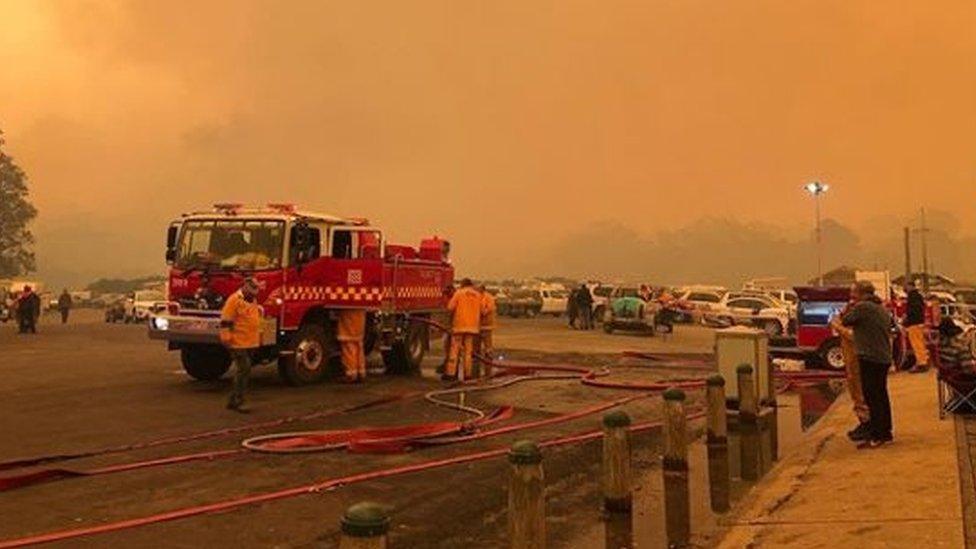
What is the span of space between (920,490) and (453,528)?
3.58m

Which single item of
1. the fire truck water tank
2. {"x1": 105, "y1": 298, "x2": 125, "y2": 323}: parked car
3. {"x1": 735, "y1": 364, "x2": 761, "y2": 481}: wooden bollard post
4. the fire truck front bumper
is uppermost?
{"x1": 105, "y1": 298, "x2": 125, "y2": 323}: parked car

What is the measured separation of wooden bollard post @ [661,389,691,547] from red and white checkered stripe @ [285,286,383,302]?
9.02 metres

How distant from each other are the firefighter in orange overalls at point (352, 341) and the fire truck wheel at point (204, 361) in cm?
214

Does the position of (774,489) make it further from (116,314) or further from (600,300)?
(116,314)

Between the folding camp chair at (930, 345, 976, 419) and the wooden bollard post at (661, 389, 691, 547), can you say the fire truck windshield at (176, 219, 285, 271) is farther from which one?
the folding camp chair at (930, 345, 976, 419)

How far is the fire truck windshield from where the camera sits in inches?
596

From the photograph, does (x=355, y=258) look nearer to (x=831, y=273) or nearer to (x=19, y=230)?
(x=831, y=273)

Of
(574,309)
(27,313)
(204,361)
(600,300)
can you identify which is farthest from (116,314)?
(204,361)

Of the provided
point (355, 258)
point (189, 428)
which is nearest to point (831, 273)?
point (355, 258)

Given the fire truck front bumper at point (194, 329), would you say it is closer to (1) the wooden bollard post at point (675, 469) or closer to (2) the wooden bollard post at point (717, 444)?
(2) the wooden bollard post at point (717, 444)

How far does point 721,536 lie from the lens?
6.43 m

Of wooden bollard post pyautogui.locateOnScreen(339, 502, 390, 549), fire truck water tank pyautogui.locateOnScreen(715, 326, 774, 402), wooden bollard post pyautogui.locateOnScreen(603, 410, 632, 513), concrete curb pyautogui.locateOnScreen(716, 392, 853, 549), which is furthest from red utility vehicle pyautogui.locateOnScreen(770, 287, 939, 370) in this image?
wooden bollard post pyautogui.locateOnScreen(339, 502, 390, 549)

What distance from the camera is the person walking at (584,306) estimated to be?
36781 mm

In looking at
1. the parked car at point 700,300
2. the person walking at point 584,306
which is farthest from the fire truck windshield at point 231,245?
the parked car at point 700,300
